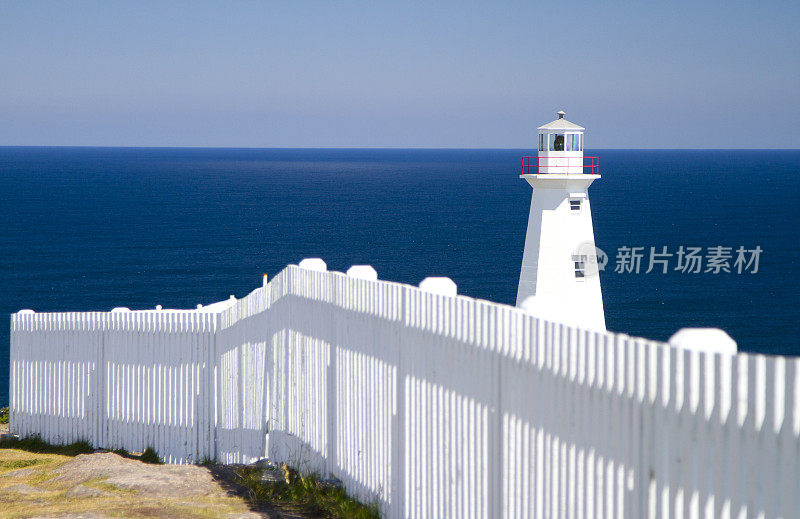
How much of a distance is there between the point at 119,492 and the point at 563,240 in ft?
57.0

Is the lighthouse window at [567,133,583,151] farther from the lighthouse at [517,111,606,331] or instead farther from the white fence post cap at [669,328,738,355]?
the white fence post cap at [669,328,738,355]

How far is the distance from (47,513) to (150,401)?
381 centimetres

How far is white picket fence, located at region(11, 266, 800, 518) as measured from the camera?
381 cm

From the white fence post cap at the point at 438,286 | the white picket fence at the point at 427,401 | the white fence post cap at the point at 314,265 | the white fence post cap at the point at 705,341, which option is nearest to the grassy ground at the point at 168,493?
the white picket fence at the point at 427,401

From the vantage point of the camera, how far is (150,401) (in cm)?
1068

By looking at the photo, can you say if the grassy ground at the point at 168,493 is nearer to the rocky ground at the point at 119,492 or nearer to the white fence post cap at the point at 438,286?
the rocky ground at the point at 119,492

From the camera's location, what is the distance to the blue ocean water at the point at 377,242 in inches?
2314

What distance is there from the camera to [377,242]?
3474 inches

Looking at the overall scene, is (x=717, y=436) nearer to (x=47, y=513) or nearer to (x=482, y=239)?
(x=47, y=513)

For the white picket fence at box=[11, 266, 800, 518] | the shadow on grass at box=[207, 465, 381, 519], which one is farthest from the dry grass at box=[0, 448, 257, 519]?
the white picket fence at box=[11, 266, 800, 518]

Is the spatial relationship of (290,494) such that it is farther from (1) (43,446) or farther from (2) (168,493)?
(1) (43,446)

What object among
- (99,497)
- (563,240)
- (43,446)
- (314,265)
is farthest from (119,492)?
(563,240)

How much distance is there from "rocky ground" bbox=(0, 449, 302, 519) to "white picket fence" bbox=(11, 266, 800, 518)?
87cm

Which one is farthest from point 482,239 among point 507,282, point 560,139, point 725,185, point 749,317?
point 725,185
